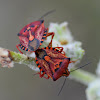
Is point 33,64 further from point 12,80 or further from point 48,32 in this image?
point 12,80

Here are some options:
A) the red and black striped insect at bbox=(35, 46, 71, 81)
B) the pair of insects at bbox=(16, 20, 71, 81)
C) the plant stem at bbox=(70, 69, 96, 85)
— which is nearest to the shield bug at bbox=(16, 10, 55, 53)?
the pair of insects at bbox=(16, 20, 71, 81)

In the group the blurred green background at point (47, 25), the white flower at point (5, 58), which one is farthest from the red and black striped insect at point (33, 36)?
the blurred green background at point (47, 25)

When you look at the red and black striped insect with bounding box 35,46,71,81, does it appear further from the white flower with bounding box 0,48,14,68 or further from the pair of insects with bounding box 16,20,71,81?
the white flower with bounding box 0,48,14,68

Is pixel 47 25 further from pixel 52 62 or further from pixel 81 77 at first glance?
pixel 52 62

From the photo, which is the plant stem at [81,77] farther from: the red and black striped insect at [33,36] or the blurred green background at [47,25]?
the blurred green background at [47,25]

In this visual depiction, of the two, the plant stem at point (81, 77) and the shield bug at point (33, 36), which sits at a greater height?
the shield bug at point (33, 36)

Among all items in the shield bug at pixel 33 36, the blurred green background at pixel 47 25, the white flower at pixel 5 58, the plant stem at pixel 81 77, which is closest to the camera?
the white flower at pixel 5 58

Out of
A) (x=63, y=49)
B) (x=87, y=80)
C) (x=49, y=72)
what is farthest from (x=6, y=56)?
(x=87, y=80)
